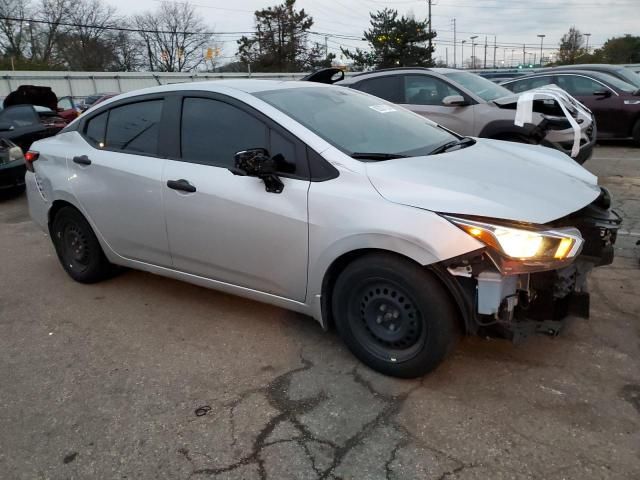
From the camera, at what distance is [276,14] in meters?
59.9

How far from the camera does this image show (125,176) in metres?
3.92

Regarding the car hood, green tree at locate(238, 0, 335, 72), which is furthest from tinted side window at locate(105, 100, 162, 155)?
green tree at locate(238, 0, 335, 72)

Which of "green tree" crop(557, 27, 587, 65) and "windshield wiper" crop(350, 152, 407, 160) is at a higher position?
"green tree" crop(557, 27, 587, 65)

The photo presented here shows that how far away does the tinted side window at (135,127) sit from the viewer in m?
3.90

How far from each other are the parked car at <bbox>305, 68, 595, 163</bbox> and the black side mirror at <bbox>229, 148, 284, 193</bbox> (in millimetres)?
3766

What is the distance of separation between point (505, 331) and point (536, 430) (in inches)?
18.7

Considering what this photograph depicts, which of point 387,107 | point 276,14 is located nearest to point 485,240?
point 387,107

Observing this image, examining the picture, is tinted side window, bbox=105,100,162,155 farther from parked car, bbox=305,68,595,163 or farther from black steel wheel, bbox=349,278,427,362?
parked car, bbox=305,68,595,163

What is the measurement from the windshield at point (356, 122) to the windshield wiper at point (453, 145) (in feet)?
0.13

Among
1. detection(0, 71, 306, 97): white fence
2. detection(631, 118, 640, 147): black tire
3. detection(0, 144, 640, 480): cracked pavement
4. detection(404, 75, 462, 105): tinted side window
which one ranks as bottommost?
detection(0, 144, 640, 480): cracked pavement

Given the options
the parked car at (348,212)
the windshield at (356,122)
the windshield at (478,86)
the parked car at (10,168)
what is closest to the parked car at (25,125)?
the parked car at (10,168)

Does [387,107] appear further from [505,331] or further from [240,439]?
[240,439]

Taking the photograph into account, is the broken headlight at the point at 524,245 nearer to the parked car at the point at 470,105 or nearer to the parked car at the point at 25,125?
the parked car at the point at 470,105

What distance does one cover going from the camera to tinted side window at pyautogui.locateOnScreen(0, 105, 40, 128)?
10734 millimetres
